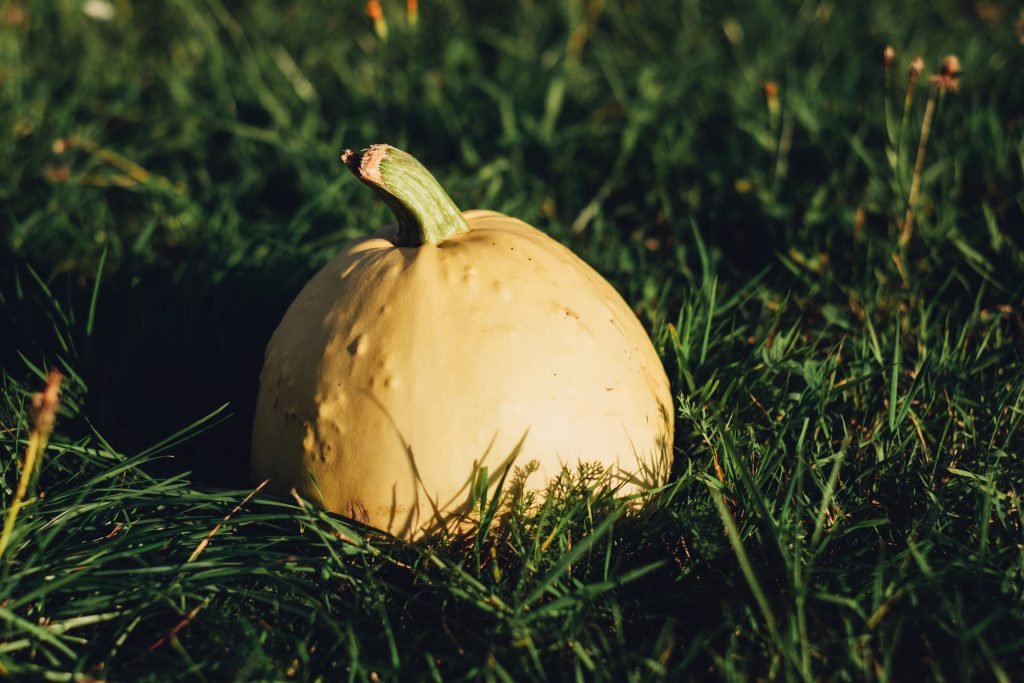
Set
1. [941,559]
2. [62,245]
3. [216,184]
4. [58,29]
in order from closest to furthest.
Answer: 1. [941,559]
2. [62,245]
3. [216,184]
4. [58,29]

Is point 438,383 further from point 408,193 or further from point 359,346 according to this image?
point 408,193

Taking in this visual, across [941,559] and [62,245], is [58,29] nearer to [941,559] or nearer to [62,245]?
[62,245]

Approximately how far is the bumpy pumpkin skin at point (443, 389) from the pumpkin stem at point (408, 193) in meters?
0.09

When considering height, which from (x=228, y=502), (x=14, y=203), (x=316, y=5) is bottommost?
(x=228, y=502)

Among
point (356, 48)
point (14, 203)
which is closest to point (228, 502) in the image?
point (14, 203)

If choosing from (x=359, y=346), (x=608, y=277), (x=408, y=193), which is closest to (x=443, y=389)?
(x=359, y=346)

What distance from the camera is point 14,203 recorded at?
3260 millimetres

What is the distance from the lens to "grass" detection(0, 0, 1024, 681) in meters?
1.75

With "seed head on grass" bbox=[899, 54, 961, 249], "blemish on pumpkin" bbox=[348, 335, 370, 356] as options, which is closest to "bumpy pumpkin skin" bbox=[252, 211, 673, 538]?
"blemish on pumpkin" bbox=[348, 335, 370, 356]

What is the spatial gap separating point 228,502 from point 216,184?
200 centimetres

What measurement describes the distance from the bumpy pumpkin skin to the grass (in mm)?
95

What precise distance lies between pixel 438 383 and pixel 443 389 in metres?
0.02

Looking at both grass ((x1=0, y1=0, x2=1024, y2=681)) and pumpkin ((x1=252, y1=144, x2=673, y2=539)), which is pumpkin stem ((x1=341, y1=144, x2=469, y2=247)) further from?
grass ((x1=0, y1=0, x2=1024, y2=681))

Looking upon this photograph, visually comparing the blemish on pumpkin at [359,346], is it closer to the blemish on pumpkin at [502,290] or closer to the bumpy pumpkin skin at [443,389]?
the bumpy pumpkin skin at [443,389]
